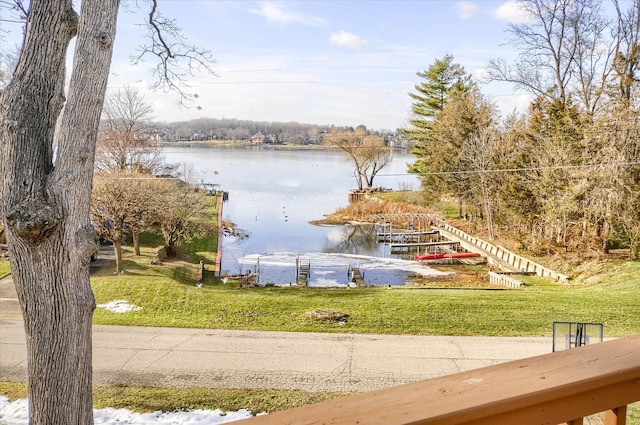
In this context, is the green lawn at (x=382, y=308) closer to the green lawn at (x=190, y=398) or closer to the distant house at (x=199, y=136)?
the green lawn at (x=190, y=398)

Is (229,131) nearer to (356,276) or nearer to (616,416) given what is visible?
(356,276)

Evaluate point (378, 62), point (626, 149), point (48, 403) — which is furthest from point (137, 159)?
point (48, 403)

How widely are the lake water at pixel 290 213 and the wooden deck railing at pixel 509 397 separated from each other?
15.4 m

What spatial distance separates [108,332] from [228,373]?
125 inches

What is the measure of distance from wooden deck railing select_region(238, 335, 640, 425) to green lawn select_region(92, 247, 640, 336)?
8.77m

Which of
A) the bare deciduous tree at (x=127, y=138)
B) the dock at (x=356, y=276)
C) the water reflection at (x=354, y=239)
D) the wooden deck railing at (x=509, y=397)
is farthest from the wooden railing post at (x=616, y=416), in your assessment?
the water reflection at (x=354, y=239)

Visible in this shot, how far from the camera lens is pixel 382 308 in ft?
35.3

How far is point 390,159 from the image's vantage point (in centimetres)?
3897

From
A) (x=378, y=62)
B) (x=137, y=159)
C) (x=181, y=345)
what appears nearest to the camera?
(x=181, y=345)

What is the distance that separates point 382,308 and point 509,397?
10206 millimetres

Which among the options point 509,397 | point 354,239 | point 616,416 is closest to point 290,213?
point 354,239

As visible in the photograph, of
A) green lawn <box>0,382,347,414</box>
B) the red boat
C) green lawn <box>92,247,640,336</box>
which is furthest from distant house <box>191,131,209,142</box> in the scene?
green lawn <box>0,382,347,414</box>

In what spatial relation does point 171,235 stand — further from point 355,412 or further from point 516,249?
point 355,412

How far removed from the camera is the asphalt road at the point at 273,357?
732 centimetres
